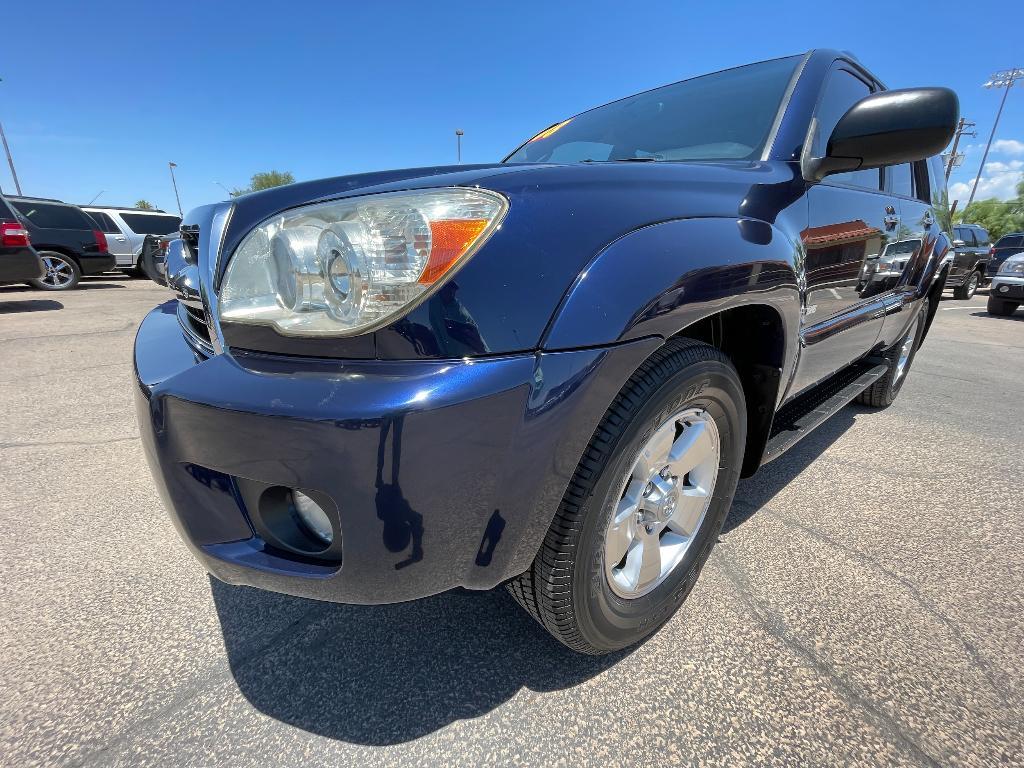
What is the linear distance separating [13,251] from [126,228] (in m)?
5.49

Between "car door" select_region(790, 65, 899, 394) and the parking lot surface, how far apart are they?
73 cm

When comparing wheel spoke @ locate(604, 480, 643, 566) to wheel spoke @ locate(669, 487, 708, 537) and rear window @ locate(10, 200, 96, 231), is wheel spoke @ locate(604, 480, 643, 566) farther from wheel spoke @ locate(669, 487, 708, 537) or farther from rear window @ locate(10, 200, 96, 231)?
rear window @ locate(10, 200, 96, 231)

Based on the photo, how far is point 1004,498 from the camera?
237 centimetres

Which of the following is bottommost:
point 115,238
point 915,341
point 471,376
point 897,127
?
point 915,341

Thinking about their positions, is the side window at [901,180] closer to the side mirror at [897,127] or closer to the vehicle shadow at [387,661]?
the side mirror at [897,127]

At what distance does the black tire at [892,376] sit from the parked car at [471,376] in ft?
7.49

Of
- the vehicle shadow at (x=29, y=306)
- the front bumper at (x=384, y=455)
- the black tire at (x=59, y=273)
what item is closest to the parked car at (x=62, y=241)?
the black tire at (x=59, y=273)

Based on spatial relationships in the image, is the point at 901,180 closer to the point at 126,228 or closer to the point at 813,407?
the point at 813,407

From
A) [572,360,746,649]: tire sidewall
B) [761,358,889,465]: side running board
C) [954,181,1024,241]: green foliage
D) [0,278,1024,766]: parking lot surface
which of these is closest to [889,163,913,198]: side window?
[761,358,889,465]: side running board

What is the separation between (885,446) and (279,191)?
3.36m

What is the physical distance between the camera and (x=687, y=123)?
200cm

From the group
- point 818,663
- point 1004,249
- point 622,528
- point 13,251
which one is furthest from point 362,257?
point 1004,249

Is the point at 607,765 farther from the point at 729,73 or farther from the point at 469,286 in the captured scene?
the point at 729,73

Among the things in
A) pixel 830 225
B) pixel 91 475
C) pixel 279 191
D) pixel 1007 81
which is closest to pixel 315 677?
pixel 279 191
